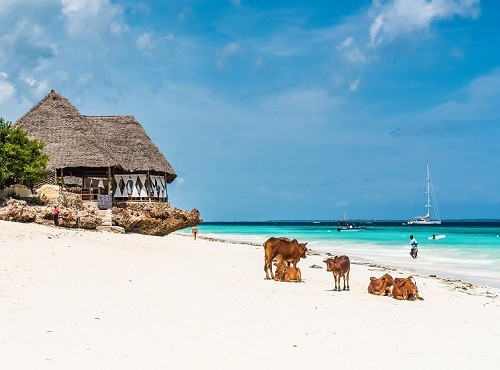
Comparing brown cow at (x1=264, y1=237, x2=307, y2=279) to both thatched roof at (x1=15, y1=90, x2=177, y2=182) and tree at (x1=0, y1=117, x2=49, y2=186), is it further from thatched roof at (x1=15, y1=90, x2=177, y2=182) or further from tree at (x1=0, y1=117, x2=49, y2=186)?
thatched roof at (x1=15, y1=90, x2=177, y2=182)

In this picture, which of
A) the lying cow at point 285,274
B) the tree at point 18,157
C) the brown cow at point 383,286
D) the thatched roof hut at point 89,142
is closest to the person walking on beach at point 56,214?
the tree at point 18,157

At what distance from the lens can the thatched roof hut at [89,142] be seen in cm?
3009

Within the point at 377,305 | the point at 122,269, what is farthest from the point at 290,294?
the point at 122,269

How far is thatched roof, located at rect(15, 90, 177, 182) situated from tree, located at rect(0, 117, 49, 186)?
2.80 metres

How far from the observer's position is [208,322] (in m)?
9.39

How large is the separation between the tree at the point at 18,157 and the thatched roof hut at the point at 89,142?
9.09 feet

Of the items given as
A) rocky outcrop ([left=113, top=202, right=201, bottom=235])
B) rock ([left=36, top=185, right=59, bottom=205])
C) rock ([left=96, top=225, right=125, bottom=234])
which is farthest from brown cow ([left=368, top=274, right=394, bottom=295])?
rock ([left=36, top=185, right=59, bottom=205])

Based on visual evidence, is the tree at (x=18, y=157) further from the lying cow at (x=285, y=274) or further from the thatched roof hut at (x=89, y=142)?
the lying cow at (x=285, y=274)

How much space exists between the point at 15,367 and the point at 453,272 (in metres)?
24.1

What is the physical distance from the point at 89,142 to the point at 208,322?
23521mm

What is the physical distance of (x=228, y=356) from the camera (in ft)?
24.6

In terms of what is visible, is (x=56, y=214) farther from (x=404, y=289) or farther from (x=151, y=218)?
(x=404, y=289)

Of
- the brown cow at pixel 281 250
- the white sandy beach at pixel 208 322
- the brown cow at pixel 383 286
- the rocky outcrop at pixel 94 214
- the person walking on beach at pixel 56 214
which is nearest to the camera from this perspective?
the white sandy beach at pixel 208 322

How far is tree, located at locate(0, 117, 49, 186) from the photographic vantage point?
25.9 metres
